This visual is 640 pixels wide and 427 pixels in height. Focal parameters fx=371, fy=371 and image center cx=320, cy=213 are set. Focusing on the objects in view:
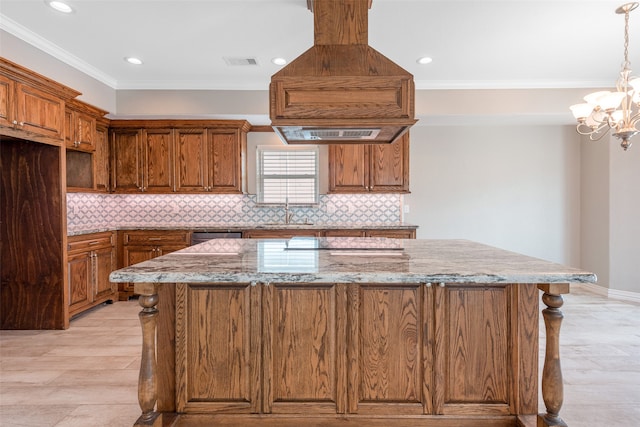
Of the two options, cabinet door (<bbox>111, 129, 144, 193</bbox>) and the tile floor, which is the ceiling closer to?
cabinet door (<bbox>111, 129, 144, 193</bbox>)

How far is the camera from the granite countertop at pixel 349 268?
1610mm

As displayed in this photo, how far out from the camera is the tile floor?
2.22 meters

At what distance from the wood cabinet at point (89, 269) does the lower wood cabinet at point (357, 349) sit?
272 cm

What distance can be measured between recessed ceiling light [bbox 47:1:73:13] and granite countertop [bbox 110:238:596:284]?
243cm

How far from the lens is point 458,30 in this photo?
3.45 meters

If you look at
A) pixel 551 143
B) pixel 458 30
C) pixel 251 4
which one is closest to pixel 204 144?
pixel 251 4

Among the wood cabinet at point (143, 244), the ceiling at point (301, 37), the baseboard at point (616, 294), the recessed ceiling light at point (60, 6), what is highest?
the recessed ceiling light at point (60, 6)

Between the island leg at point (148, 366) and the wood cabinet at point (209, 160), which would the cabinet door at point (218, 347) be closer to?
the island leg at point (148, 366)

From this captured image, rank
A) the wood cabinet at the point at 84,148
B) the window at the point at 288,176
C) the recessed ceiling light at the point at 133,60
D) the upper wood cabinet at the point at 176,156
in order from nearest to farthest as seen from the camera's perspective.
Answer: the recessed ceiling light at the point at 133,60 < the wood cabinet at the point at 84,148 < the upper wood cabinet at the point at 176,156 < the window at the point at 288,176

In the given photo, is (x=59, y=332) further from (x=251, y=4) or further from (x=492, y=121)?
(x=492, y=121)

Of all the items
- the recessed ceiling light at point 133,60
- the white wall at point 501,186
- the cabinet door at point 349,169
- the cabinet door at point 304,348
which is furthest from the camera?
the white wall at point 501,186

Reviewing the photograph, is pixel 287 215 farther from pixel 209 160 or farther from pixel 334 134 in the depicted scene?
pixel 334 134

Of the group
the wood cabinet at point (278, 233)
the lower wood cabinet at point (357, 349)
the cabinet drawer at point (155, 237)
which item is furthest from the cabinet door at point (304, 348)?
the cabinet drawer at point (155, 237)

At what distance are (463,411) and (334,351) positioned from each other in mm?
752
